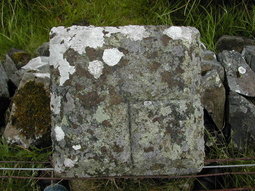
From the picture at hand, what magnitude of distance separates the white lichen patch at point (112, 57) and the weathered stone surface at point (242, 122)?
137 cm

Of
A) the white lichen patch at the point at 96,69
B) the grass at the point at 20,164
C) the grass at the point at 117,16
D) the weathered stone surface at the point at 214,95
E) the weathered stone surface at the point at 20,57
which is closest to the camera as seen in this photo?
the white lichen patch at the point at 96,69

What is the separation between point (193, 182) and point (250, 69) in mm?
1336

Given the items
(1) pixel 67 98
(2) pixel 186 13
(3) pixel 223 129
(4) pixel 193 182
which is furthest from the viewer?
(2) pixel 186 13

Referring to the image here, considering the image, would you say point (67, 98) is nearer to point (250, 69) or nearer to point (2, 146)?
point (2, 146)

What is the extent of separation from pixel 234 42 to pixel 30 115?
248 centimetres

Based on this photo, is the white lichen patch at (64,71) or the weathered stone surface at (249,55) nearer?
the white lichen patch at (64,71)

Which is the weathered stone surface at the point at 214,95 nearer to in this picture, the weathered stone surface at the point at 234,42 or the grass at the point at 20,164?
the weathered stone surface at the point at 234,42

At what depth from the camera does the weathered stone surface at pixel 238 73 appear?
250 centimetres

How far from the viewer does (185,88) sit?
1.66 m

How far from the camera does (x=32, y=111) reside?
7.64ft

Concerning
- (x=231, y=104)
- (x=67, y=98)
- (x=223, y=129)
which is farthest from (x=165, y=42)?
(x=223, y=129)

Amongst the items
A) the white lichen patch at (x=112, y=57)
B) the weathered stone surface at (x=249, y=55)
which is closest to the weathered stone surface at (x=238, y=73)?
the weathered stone surface at (x=249, y=55)

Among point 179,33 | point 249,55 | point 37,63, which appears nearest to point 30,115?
point 37,63

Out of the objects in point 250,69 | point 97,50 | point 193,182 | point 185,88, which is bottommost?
point 193,182
